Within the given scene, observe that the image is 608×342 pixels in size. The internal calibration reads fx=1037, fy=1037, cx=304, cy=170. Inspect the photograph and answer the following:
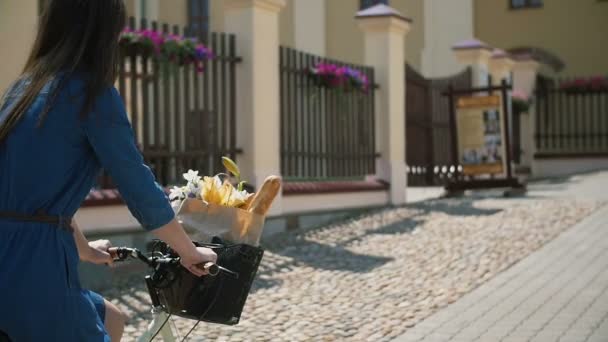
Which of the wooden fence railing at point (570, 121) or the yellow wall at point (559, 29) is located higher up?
the yellow wall at point (559, 29)

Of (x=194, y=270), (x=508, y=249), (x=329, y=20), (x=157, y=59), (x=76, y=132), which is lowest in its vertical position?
(x=508, y=249)

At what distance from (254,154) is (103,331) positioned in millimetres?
8059

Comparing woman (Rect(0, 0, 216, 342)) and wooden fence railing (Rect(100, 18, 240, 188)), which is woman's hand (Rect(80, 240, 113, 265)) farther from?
wooden fence railing (Rect(100, 18, 240, 188))

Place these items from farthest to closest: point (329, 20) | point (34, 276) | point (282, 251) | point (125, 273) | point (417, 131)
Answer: point (329, 20)
point (417, 131)
point (282, 251)
point (125, 273)
point (34, 276)

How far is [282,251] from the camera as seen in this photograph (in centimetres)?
949

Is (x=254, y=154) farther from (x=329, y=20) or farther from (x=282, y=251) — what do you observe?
(x=329, y=20)

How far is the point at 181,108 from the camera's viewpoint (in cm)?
952

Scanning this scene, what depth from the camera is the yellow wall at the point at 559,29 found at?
93.0 feet

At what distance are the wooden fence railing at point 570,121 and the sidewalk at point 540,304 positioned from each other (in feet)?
51.1

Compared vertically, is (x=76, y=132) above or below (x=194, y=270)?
above

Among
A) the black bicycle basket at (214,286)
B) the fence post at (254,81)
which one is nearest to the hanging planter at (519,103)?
the fence post at (254,81)

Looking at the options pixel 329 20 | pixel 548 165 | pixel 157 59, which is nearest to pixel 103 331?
pixel 157 59

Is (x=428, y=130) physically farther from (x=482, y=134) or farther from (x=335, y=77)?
(x=335, y=77)

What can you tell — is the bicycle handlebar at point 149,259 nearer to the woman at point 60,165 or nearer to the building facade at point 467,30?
the woman at point 60,165
